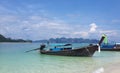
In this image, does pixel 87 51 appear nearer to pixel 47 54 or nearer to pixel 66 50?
pixel 66 50

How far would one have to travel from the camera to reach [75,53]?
2616 cm

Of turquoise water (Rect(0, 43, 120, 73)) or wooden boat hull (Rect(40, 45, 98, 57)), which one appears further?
wooden boat hull (Rect(40, 45, 98, 57))

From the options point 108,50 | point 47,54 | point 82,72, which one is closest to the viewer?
point 82,72

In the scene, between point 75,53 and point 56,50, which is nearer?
point 75,53

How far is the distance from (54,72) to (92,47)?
12124mm

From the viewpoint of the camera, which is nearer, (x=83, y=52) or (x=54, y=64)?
(x=54, y=64)

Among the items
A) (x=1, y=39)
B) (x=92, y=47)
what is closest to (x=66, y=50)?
(x=92, y=47)

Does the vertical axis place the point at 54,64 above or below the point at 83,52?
below

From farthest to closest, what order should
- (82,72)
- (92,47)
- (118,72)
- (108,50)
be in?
1. (108,50)
2. (92,47)
3. (82,72)
4. (118,72)

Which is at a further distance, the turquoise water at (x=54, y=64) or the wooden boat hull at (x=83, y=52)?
the wooden boat hull at (x=83, y=52)

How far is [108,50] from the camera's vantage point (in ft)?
132

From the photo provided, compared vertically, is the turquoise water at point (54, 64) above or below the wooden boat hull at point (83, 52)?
below

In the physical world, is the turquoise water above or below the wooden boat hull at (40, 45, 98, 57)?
below

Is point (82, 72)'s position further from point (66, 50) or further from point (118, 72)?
point (66, 50)
